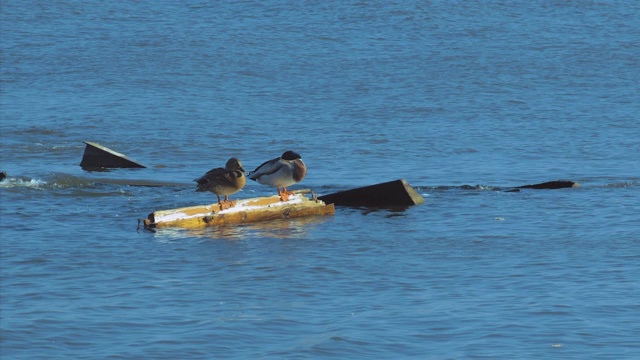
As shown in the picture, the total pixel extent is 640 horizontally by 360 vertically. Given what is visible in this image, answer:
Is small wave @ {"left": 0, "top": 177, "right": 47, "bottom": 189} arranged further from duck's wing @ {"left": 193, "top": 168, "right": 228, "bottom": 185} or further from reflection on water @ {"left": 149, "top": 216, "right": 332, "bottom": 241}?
reflection on water @ {"left": 149, "top": 216, "right": 332, "bottom": 241}

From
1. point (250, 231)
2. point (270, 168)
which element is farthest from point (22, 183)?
point (250, 231)

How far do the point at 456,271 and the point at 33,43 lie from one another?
1334 inches

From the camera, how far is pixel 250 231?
→ 18.9m

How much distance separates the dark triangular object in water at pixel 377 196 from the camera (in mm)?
21188

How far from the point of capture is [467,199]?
22.4m

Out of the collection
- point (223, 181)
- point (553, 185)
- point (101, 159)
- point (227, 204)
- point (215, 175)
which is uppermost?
point (215, 175)

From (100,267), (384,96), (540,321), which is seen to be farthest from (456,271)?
(384,96)

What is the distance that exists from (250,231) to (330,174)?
24.3 feet

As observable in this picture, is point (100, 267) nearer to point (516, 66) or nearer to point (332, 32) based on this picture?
point (516, 66)

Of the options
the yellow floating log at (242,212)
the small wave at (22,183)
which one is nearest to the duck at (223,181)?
the yellow floating log at (242,212)

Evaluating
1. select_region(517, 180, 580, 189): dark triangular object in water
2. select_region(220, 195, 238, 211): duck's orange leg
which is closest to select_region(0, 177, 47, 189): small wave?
select_region(220, 195, 238, 211): duck's orange leg

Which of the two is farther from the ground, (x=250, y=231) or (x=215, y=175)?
(x=215, y=175)

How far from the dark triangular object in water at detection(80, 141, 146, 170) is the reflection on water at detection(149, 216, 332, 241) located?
7442 mm

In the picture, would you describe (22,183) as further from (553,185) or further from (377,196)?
(553,185)
